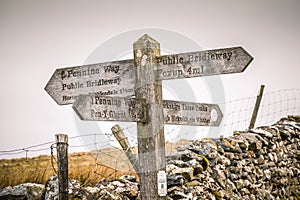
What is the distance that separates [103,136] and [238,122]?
3946mm

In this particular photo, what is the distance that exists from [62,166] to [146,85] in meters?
1.07

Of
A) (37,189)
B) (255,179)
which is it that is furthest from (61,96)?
(255,179)

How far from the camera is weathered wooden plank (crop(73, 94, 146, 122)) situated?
11.6 feet

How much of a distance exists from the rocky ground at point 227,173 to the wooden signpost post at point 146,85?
0.68 m

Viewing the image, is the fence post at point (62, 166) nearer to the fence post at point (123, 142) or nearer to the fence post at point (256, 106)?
the fence post at point (123, 142)

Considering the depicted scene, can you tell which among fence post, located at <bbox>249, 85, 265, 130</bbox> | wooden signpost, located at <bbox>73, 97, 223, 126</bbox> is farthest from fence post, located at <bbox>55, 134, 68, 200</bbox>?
fence post, located at <bbox>249, 85, 265, 130</bbox>

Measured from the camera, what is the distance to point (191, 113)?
4.37 m

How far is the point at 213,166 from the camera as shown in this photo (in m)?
6.09

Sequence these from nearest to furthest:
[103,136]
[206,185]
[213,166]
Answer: [103,136] → [206,185] → [213,166]

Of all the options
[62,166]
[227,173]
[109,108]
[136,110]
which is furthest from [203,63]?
[227,173]

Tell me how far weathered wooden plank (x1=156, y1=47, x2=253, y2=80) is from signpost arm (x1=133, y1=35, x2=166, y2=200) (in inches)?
4.6

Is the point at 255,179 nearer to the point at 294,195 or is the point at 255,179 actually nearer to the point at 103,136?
the point at 294,195

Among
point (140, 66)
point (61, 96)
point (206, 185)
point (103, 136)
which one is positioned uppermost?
point (140, 66)

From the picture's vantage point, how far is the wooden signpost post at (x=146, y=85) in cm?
384
